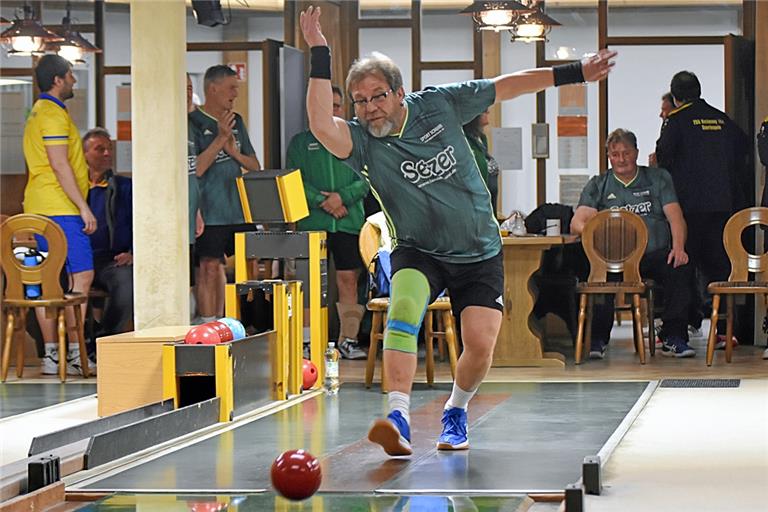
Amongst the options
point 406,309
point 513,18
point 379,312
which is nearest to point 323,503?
point 406,309

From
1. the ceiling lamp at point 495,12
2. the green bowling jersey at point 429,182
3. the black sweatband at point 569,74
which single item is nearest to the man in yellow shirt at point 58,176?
the ceiling lamp at point 495,12

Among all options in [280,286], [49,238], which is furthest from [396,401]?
[49,238]

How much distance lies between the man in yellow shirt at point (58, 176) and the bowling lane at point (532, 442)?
2.87 meters

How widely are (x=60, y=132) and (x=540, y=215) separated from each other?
11.5ft

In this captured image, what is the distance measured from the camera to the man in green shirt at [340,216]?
1007cm

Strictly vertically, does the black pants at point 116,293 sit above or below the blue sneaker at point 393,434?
above

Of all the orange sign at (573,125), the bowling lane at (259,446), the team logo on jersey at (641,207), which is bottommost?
the bowling lane at (259,446)

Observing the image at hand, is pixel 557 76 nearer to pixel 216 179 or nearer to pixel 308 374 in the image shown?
pixel 308 374

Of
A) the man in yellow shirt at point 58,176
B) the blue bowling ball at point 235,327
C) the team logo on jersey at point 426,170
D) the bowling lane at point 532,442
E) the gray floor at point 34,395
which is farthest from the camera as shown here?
the man in yellow shirt at point 58,176

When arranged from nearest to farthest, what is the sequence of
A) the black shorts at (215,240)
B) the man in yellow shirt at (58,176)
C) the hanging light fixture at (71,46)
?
the man in yellow shirt at (58,176) → the black shorts at (215,240) → the hanging light fixture at (71,46)

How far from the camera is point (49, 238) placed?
8672 mm

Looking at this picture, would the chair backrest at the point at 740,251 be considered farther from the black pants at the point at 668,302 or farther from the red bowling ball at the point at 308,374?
the red bowling ball at the point at 308,374

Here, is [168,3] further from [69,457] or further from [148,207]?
[69,457]

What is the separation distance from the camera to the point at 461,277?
577cm
